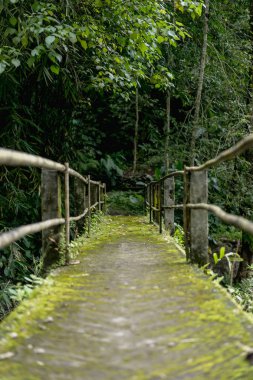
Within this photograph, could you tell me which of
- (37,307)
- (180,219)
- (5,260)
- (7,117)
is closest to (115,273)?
(37,307)

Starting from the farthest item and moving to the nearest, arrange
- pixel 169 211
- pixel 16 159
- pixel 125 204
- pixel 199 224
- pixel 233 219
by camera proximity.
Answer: pixel 125 204
pixel 169 211
pixel 199 224
pixel 233 219
pixel 16 159

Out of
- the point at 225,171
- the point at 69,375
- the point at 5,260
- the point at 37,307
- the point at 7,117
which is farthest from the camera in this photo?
the point at 225,171

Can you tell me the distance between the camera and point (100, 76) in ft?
29.9

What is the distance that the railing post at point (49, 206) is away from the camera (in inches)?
160

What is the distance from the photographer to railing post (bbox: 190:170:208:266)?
400 cm

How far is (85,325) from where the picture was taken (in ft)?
7.63

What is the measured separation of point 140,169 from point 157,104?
9.00 ft

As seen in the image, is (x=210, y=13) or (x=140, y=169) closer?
(x=210, y=13)

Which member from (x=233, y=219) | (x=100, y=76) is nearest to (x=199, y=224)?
(x=233, y=219)

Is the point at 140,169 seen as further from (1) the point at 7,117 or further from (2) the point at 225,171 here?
(1) the point at 7,117

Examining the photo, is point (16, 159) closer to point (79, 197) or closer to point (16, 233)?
point (16, 233)

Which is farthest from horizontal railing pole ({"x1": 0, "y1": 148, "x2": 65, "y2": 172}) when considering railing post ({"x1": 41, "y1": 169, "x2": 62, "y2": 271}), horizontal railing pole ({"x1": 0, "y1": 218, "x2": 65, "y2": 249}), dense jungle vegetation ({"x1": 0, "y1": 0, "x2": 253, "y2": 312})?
dense jungle vegetation ({"x1": 0, "y1": 0, "x2": 253, "y2": 312})

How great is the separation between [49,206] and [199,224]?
1367 millimetres

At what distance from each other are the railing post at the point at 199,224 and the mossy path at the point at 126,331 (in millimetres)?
460
